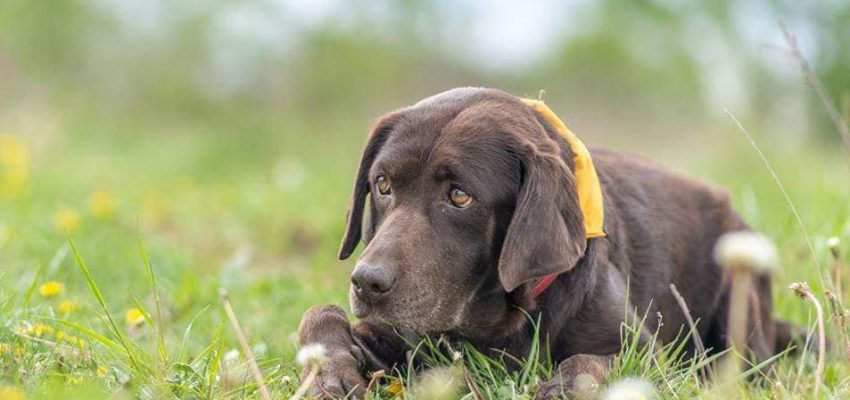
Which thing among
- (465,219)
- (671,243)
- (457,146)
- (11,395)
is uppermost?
(457,146)

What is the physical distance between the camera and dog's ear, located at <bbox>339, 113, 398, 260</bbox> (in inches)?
154

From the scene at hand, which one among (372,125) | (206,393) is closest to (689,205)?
(372,125)

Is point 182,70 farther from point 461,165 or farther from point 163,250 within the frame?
point 461,165

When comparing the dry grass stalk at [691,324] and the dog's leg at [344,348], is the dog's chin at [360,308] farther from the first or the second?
the dry grass stalk at [691,324]

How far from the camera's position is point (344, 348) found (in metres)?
3.56

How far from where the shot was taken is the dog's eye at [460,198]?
11.5ft

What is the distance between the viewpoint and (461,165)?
11.5 feet

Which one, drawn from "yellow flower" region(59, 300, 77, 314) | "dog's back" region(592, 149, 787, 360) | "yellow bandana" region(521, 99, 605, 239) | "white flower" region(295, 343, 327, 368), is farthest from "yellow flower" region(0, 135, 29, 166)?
"white flower" region(295, 343, 327, 368)

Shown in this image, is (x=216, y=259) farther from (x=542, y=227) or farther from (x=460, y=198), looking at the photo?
(x=542, y=227)

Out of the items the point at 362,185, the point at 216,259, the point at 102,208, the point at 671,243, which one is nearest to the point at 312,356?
the point at 362,185

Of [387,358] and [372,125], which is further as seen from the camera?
[372,125]

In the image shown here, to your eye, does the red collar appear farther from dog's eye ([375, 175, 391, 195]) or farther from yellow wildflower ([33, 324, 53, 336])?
yellow wildflower ([33, 324, 53, 336])

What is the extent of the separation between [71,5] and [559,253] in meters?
15.3

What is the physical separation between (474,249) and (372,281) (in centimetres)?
42
